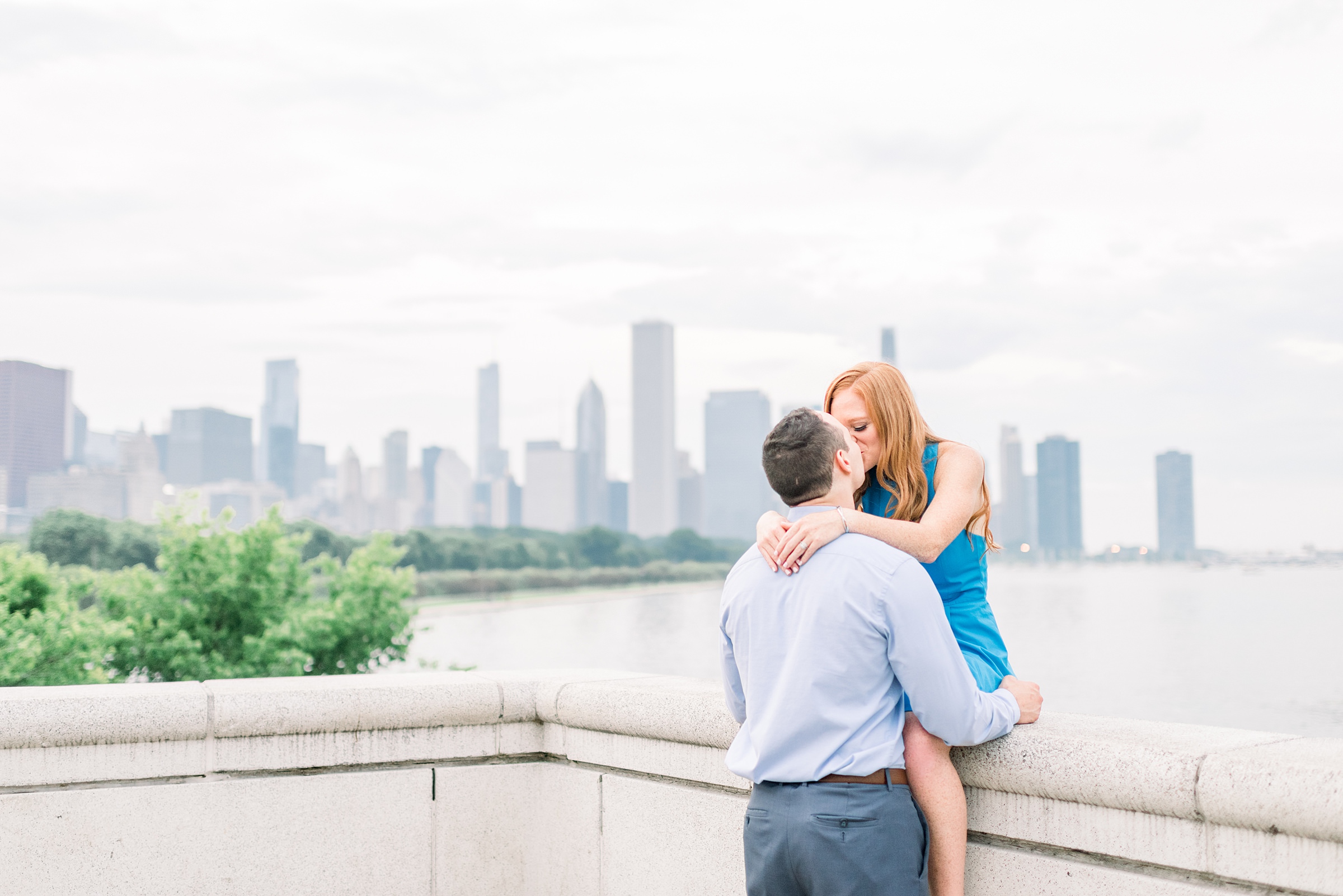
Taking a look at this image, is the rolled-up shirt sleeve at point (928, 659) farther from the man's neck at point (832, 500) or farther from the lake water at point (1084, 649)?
the lake water at point (1084, 649)

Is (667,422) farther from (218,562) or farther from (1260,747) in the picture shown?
(1260,747)

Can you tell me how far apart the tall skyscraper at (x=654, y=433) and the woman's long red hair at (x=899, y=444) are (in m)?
121

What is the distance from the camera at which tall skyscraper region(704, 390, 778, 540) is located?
132500 mm

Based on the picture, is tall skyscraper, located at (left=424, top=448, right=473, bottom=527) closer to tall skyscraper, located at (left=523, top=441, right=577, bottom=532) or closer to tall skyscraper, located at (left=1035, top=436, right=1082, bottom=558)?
tall skyscraper, located at (left=523, top=441, right=577, bottom=532)

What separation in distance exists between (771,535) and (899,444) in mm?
555

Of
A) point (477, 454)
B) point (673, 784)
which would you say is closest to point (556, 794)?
point (673, 784)

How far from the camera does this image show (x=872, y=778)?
2.38 meters

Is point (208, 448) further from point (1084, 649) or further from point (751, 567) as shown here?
point (751, 567)

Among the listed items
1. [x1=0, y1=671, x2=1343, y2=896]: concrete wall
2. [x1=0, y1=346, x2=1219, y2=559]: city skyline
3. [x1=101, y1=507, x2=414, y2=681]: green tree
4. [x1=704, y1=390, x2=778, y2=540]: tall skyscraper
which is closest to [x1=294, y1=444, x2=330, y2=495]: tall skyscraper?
[x1=0, y1=346, x2=1219, y2=559]: city skyline

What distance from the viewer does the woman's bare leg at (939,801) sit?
250cm

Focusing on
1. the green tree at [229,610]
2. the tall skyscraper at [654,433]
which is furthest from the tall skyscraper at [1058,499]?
the green tree at [229,610]

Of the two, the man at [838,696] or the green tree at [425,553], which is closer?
the man at [838,696]

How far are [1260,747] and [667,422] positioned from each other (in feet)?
490

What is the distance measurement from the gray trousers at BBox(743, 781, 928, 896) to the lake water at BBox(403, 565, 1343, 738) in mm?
41665
